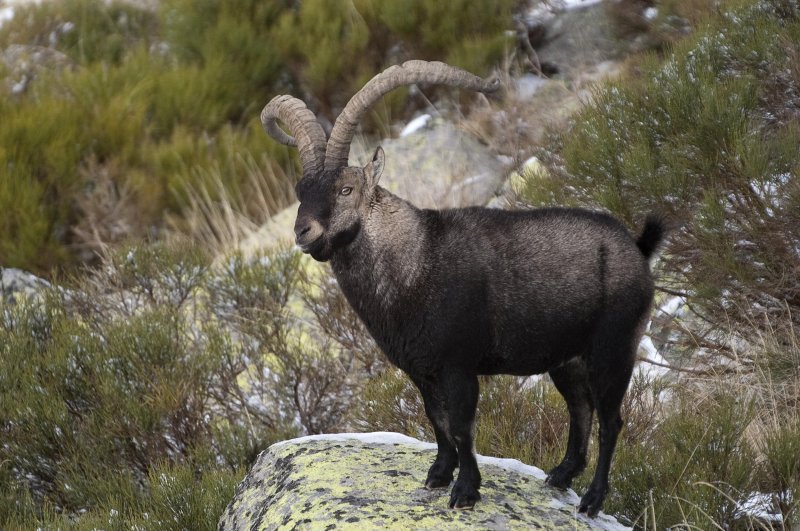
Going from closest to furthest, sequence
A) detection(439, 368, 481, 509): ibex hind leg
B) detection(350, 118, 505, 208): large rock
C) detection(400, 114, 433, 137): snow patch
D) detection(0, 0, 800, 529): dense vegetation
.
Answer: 1. detection(439, 368, 481, 509): ibex hind leg
2. detection(0, 0, 800, 529): dense vegetation
3. detection(350, 118, 505, 208): large rock
4. detection(400, 114, 433, 137): snow patch

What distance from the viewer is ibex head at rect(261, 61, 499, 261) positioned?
13.8 feet

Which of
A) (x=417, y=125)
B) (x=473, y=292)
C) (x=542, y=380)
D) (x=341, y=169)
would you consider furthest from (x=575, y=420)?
(x=417, y=125)

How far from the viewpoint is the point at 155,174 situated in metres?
13.7

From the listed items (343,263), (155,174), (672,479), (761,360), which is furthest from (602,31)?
(343,263)

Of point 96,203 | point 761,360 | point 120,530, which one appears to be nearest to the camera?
point 120,530

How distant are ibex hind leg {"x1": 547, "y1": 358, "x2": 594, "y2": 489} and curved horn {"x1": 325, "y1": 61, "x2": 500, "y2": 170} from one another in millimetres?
1301

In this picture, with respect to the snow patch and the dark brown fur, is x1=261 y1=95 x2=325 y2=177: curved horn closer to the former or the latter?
the dark brown fur

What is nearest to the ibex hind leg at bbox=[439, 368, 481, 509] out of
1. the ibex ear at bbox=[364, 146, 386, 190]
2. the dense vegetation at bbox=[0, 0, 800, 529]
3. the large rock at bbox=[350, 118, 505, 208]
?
the ibex ear at bbox=[364, 146, 386, 190]

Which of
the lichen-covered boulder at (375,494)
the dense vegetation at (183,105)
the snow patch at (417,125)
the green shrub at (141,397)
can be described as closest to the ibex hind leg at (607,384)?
the lichen-covered boulder at (375,494)

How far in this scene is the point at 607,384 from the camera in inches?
173

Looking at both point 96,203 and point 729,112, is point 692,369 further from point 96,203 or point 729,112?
point 96,203

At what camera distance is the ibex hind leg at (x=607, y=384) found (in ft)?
14.4

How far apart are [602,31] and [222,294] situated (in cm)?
681

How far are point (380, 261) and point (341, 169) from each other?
0.40 meters
